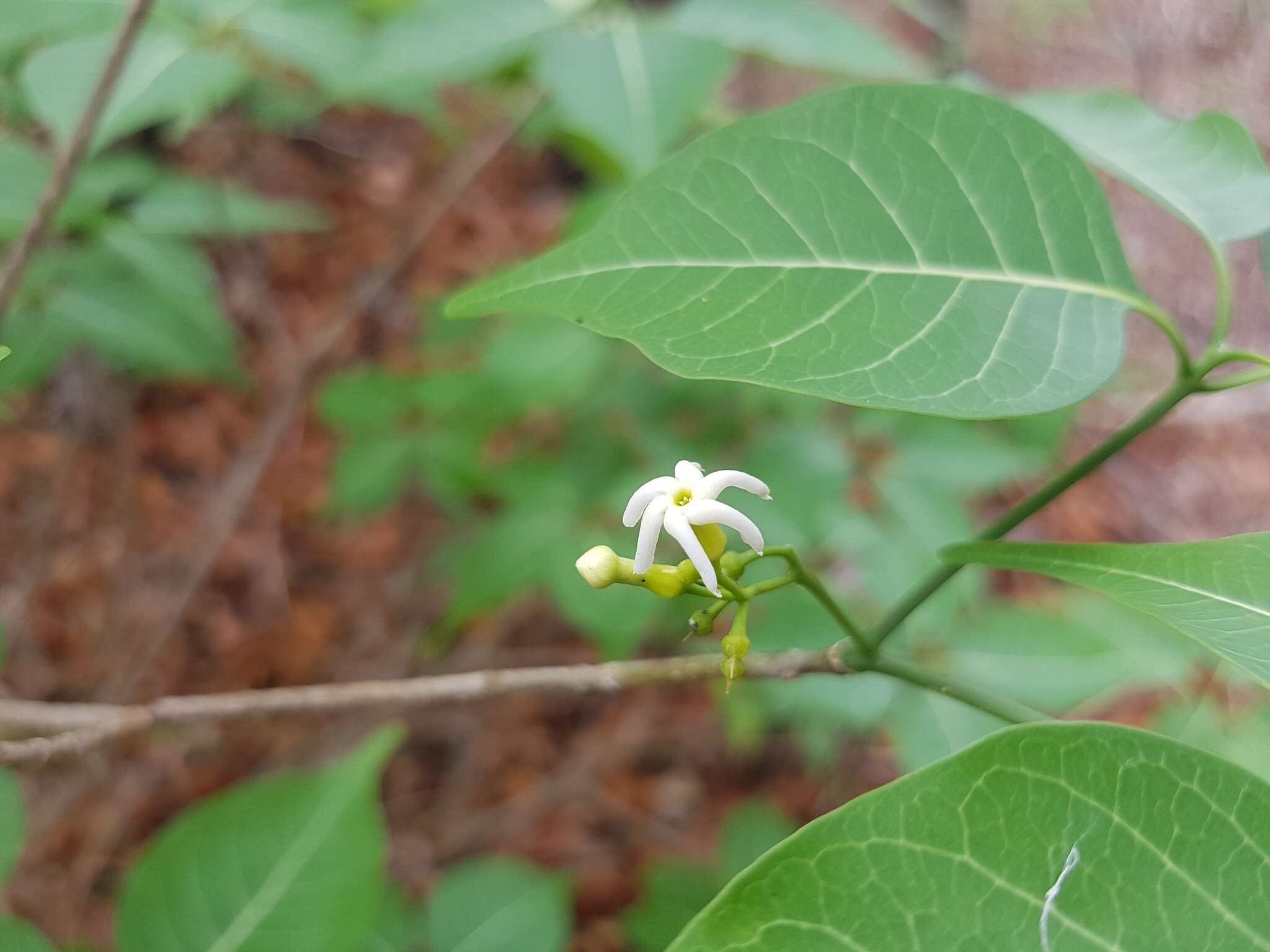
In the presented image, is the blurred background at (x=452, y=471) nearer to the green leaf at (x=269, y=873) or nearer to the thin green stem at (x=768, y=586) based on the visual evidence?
the green leaf at (x=269, y=873)

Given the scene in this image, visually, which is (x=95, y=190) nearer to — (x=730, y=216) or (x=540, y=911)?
(x=730, y=216)

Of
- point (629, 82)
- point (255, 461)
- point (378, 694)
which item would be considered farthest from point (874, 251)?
point (255, 461)

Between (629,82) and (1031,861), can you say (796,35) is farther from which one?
(1031,861)

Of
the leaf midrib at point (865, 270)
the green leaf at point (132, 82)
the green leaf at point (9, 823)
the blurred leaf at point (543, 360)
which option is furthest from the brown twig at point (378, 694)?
the blurred leaf at point (543, 360)

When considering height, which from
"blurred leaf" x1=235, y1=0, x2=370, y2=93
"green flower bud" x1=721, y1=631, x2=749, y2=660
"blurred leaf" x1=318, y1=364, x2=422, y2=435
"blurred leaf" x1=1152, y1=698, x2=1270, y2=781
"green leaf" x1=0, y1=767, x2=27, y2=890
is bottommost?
"green leaf" x1=0, y1=767, x2=27, y2=890

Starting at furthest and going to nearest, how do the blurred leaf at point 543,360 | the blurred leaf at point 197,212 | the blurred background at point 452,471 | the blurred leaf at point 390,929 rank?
the blurred leaf at point 543,360 → the blurred leaf at point 197,212 → the blurred background at point 452,471 → the blurred leaf at point 390,929

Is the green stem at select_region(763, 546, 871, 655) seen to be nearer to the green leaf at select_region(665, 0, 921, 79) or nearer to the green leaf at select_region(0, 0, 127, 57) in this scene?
the green leaf at select_region(665, 0, 921, 79)

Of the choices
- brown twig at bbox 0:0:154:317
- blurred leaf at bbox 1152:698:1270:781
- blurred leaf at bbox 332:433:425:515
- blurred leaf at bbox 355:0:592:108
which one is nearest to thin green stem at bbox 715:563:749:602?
brown twig at bbox 0:0:154:317

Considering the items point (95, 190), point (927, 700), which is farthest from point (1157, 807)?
point (95, 190)
